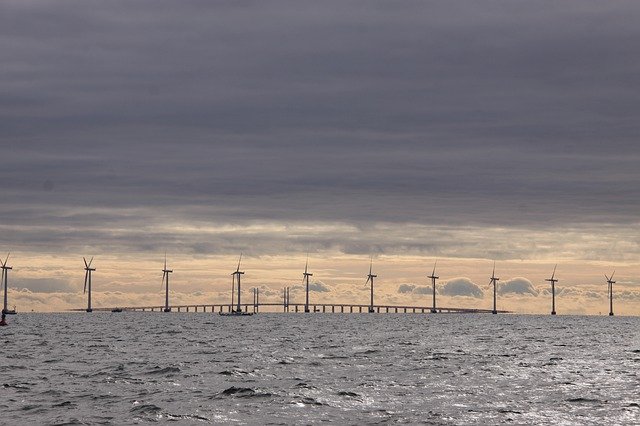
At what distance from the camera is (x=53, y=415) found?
217ft

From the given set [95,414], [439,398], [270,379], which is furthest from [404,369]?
[95,414]

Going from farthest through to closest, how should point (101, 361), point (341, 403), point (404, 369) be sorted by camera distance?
point (101, 361)
point (404, 369)
point (341, 403)

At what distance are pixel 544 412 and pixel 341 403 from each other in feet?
45.6

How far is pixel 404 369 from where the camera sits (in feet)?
340

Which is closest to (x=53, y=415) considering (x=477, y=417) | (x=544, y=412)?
(x=477, y=417)

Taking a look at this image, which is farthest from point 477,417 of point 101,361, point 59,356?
point 59,356

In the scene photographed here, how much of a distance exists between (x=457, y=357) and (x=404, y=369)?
24.8 m

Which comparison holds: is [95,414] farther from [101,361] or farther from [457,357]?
[457,357]

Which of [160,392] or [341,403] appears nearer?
[341,403]

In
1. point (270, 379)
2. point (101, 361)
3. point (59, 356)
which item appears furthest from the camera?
point (59, 356)

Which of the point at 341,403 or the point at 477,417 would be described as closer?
the point at 477,417

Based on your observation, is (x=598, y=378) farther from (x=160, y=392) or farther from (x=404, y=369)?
(x=160, y=392)

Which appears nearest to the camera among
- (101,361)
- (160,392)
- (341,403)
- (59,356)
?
(341,403)

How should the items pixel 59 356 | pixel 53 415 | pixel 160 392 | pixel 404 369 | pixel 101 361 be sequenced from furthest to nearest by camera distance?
1. pixel 59 356
2. pixel 101 361
3. pixel 404 369
4. pixel 160 392
5. pixel 53 415
